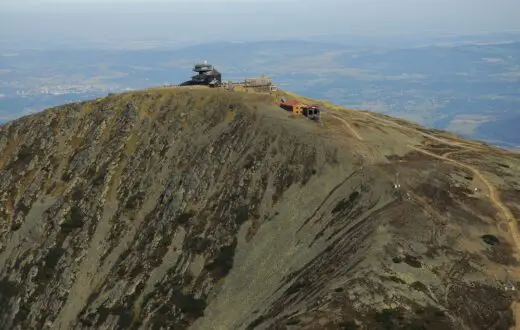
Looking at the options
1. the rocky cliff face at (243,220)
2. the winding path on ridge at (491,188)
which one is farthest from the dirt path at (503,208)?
the rocky cliff face at (243,220)

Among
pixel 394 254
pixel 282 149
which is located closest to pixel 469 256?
pixel 394 254

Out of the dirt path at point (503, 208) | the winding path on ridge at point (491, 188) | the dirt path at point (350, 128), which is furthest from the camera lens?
the dirt path at point (350, 128)

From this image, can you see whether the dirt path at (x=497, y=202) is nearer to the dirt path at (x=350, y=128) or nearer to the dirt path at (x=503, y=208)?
the dirt path at (x=503, y=208)

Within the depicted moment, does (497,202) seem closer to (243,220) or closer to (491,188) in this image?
(491,188)

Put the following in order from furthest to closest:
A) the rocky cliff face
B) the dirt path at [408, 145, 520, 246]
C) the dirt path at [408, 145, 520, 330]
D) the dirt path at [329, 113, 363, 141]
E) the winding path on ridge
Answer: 1. the dirt path at [329, 113, 363, 141]
2. the dirt path at [408, 145, 520, 246]
3. the rocky cliff face
4. the winding path on ridge
5. the dirt path at [408, 145, 520, 330]

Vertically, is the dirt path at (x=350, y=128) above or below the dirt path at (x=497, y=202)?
above

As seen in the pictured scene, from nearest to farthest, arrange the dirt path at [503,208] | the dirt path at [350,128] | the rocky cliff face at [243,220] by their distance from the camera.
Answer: the dirt path at [503,208]
the rocky cliff face at [243,220]
the dirt path at [350,128]

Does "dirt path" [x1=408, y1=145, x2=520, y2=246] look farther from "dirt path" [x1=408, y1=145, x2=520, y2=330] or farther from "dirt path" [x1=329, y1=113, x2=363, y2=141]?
"dirt path" [x1=329, y1=113, x2=363, y2=141]

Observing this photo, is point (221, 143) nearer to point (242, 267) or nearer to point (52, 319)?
point (242, 267)

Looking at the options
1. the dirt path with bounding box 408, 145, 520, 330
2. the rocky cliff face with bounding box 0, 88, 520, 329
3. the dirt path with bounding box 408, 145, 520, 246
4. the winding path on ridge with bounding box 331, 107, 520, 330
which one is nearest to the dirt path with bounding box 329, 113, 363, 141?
the winding path on ridge with bounding box 331, 107, 520, 330
